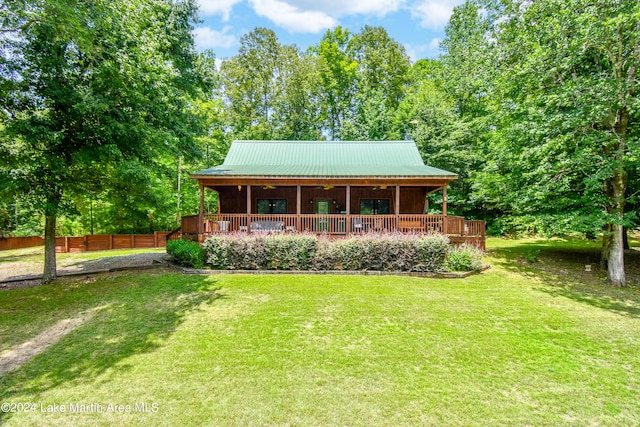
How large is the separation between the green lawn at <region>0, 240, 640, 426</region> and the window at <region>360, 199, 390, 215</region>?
25.3 feet

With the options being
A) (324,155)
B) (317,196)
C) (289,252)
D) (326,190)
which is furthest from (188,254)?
(324,155)

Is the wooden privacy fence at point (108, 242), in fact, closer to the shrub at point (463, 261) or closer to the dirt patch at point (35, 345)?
the dirt patch at point (35, 345)

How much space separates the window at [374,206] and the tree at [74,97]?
990cm

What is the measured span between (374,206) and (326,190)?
2728 mm

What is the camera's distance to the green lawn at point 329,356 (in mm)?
3213

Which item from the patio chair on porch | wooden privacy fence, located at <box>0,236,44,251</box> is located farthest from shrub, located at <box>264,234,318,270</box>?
wooden privacy fence, located at <box>0,236,44,251</box>

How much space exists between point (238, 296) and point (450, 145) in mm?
19376

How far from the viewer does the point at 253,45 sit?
93.9 ft

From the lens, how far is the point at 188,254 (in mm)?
9641

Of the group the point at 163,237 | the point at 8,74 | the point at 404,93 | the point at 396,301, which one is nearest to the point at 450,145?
the point at 404,93

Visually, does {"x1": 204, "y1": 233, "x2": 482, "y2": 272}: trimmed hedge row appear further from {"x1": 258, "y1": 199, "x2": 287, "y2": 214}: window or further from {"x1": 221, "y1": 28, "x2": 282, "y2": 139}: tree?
{"x1": 221, "y1": 28, "x2": 282, "y2": 139}: tree

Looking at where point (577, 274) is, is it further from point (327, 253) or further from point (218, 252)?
point (218, 252)

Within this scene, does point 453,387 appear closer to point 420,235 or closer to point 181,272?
point 420,235

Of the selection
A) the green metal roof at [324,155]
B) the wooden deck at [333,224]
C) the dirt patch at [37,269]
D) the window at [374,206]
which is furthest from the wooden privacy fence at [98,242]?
the window at [374,206]
